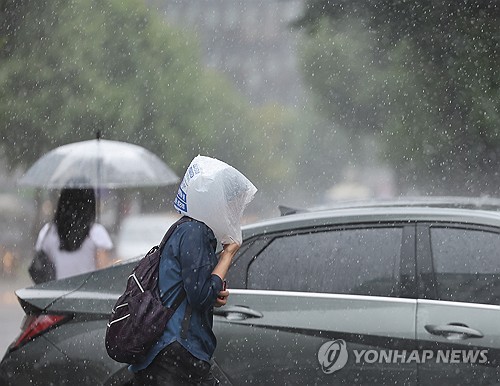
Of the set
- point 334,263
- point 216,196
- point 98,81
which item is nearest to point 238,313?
point 334,263

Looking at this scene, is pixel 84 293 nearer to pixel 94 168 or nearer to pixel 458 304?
pixel 458 304

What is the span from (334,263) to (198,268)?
1357 millimetres

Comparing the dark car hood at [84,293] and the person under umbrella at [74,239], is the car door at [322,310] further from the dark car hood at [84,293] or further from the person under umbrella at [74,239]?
the person under umbrella at [74,239]

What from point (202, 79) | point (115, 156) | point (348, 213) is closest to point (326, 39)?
point (202, 79)

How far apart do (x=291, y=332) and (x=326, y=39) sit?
70406 millimetres

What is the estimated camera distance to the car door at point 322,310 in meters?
5.29

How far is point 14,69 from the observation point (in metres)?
46.8

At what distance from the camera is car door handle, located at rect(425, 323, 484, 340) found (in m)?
5.20

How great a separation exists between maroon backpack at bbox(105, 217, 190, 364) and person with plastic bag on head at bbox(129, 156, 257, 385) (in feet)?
0.11

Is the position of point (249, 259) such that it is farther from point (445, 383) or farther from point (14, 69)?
point (14, 69)

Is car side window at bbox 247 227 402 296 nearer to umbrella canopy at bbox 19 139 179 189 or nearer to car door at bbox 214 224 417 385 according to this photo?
car door at bbox 214 224 417 385

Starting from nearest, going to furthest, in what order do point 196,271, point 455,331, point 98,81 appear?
point 196,271 < point 455,331 < point 98,81

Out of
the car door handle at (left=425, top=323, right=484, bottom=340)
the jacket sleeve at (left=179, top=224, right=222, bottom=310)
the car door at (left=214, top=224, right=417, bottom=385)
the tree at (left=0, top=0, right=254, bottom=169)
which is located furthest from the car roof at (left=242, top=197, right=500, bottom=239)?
the tree at (left=0, top=0, right=254, bottom=169)

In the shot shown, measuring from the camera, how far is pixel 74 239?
7.53 m
